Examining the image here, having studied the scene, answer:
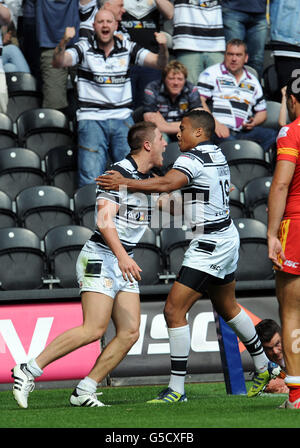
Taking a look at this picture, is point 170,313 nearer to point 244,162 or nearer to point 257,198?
point 257,198

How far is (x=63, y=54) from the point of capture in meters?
10.2

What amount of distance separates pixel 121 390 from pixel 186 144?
267 centimetres

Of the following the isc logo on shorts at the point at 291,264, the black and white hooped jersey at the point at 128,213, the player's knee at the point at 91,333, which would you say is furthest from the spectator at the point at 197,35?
the isc logo on shorts at the point at 291,264

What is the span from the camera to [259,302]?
28.8 feet

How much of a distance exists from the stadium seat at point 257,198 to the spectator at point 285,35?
213 cm

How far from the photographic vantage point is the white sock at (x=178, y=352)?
6422mm

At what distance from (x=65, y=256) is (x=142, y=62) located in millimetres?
2973

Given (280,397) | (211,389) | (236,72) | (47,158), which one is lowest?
(211,389)

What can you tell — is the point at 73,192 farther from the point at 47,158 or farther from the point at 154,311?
the point at 154,311

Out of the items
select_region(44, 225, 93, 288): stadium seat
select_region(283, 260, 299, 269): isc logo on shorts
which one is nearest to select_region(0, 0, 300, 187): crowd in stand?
select_region(44, 225, 93, 288): stadium seat

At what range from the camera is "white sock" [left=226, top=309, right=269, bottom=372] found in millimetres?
6578

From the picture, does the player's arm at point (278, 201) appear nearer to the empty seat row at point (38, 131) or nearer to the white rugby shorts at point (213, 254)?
the white rugby shorts at point (213, 254)

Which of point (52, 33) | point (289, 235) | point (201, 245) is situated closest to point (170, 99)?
point (52, 33)
